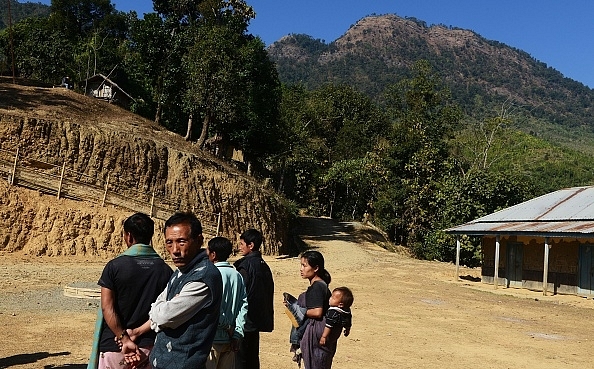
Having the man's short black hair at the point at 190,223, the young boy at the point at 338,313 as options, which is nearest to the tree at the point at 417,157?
the young boy at the point at 338,313

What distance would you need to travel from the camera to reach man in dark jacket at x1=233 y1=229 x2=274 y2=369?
5410 millimetres

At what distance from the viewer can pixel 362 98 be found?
59.5 metres

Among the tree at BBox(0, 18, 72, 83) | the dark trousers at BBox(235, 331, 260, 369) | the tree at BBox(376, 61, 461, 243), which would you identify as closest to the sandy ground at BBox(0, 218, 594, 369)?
the dark trousers at BBox(235, 331, 260, 369)

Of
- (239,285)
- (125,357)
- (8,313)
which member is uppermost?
(239,285)

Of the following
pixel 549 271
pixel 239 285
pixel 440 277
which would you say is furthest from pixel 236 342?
pixel 440 277

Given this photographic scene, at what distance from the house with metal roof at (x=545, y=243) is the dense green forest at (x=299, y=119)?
8.49m

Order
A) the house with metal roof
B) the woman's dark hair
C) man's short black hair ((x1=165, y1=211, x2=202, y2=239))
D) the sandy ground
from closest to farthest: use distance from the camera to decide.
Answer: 1. man's short black hair ((x1=165, y1=211, x2=202, y2=239))
2. the woman's dark hair
3. the sandy ground
4. the house with metal roof

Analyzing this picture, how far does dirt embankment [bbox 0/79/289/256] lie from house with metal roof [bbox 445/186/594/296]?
35.0 feet

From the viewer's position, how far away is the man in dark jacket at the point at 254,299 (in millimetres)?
5410

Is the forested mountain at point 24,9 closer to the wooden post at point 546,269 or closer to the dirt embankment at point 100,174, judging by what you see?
the dirt embankment at point 100,174

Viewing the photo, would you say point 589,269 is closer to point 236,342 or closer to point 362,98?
point 236,342

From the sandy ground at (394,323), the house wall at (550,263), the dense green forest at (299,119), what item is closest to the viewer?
the sandy ground at (394,323)

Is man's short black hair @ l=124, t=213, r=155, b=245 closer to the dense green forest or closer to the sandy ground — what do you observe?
the sandy ground

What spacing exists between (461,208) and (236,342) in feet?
103
